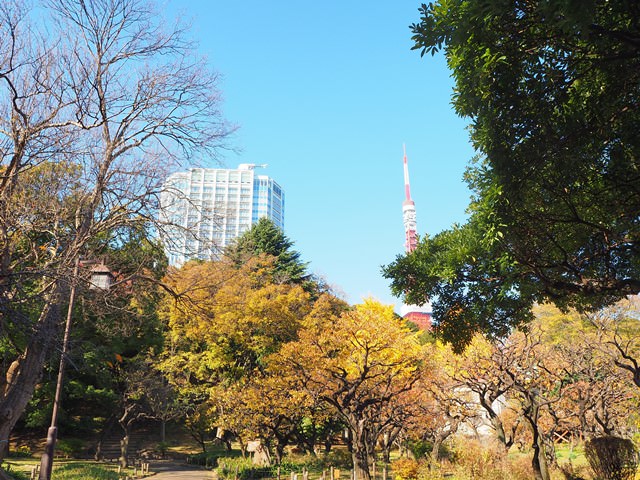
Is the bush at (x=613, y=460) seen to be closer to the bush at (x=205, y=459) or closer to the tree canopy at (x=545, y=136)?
the tree canopy at (x=545, y=136)

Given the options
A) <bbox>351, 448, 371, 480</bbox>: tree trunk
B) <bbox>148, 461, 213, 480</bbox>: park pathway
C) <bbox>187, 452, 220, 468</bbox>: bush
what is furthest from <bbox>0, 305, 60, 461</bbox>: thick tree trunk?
<bbox>187, 452, 220, 468</bbox>: bush

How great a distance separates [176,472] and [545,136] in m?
26.8

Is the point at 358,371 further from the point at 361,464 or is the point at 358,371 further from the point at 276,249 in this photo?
the point at 276,249

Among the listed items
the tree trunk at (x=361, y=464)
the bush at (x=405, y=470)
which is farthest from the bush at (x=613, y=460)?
the bush at (x=405, y=470)

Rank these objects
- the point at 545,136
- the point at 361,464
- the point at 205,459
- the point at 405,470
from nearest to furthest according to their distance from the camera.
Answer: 1. the point at 545,136
2. the point at 361,464
3. the point at 405,470
4. the point at 205,459

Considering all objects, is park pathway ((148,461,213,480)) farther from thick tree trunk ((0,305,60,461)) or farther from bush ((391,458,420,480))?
thick tree trunk ((0,305,60,461))

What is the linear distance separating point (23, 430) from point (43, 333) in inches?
1140

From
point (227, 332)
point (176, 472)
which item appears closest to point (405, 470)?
point (227, 332)

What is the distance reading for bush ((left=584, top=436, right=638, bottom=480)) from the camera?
12133 millimetres

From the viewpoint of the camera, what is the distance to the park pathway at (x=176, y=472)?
23.9 m

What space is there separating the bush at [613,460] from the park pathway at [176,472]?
18037 millimetres

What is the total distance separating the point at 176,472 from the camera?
26469mm

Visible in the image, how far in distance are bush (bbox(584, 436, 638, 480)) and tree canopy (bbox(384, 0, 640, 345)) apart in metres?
5.21

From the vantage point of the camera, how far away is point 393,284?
1128 cm
